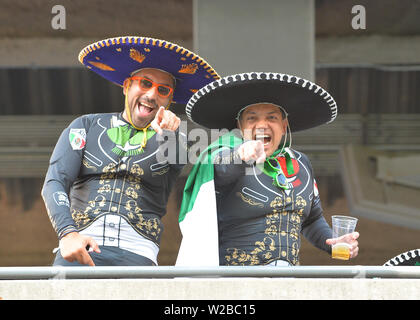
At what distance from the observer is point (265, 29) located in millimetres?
5711

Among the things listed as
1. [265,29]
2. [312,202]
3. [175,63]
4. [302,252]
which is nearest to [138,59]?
[175,63]

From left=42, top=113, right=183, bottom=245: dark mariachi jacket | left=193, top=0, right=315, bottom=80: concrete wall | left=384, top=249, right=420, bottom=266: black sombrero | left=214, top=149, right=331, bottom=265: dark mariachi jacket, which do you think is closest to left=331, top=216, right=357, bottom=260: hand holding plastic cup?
left=214, top=149, right=331, bottom=265: dark mariachi jacket

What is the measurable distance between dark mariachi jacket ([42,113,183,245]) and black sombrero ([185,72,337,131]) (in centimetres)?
23

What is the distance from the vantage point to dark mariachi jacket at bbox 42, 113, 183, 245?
2.82m

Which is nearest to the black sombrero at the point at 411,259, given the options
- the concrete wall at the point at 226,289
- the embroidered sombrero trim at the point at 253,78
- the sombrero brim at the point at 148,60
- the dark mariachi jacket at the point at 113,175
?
the concrete wall at the point at 226,289

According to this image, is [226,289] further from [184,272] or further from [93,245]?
[93,245]

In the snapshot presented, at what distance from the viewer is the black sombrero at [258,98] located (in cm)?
279

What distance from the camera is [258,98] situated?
2889 millimetres

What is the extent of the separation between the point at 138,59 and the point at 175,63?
0.18 m

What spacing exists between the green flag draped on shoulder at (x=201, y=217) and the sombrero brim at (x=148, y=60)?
50cm

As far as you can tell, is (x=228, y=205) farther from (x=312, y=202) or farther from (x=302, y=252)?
(x=302, y=252)

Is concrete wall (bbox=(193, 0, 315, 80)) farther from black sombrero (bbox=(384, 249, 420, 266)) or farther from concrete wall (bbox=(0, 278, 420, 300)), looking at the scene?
concrete wall (bbox=(0, 278, 420, 300))

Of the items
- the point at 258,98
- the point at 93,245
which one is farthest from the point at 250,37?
the point at 93,245

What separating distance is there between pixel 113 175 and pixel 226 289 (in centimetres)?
86
